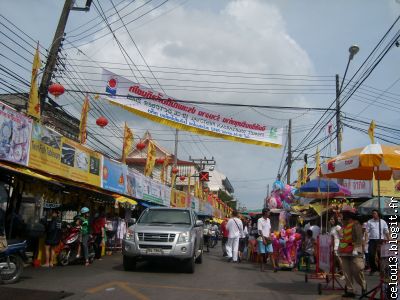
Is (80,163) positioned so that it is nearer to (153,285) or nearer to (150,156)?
(153,285)

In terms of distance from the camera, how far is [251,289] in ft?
31.7

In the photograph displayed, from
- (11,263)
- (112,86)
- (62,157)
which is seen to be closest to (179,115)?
(112,86)

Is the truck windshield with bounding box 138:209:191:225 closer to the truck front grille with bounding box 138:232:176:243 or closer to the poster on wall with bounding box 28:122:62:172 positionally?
the truck front grille with bounding box 138:232:176:243

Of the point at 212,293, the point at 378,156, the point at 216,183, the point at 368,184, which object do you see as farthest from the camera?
the point at 216,183

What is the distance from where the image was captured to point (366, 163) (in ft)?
27.6

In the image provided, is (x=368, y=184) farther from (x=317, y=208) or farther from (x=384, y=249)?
(x=384, y=249)

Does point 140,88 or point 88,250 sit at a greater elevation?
point 140,88

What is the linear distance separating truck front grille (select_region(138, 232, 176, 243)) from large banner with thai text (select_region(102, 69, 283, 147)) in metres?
6.14

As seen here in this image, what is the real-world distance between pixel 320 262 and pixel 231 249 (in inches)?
274

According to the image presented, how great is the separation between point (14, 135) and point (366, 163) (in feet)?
27.2

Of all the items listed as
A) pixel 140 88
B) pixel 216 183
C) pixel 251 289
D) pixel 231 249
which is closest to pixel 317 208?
pixel 231 249

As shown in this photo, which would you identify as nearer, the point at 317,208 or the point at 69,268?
the point at 69,268

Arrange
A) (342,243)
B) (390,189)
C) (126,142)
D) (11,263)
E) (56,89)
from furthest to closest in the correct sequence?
1. (390,189)
2. (126,142)
3. (56,89)
4. (11,263)
5. (342,243)

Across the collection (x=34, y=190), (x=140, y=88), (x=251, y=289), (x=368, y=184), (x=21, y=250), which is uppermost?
(x=140, y=88)
